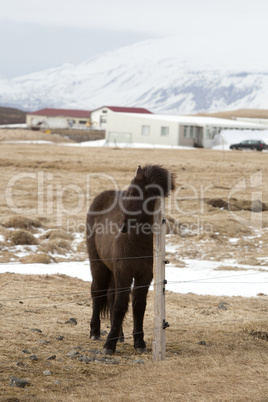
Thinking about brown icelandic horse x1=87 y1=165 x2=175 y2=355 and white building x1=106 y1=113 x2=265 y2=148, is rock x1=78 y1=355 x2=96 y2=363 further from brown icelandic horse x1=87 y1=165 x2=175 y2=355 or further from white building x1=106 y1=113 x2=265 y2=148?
white building x1=106 y1=113 x2=265 y2=148

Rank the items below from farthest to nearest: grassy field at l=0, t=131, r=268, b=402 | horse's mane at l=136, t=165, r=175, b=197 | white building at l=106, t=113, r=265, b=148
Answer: white building at l=106, t=113, r=265, b=148 → horse's mane at l=136, t=165, r=175, b=197 → grassy field at l=0, t=131, r=268, b=402

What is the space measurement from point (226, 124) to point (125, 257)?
58886 mm

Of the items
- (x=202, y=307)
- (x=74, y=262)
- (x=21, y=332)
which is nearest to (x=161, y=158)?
(x=74, y=262)

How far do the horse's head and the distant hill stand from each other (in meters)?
126

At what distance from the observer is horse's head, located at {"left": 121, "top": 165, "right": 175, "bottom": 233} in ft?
22.4

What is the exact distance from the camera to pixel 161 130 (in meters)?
60.8

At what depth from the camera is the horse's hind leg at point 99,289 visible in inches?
323

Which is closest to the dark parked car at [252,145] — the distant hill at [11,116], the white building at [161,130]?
the white building at [161,130]

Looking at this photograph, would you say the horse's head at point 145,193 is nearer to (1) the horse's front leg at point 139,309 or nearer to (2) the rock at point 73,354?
(1) the horse's front leg at point 139,309

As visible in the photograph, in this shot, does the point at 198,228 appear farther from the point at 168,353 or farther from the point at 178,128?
the point at 178,128

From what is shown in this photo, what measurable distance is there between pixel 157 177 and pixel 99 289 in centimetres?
206

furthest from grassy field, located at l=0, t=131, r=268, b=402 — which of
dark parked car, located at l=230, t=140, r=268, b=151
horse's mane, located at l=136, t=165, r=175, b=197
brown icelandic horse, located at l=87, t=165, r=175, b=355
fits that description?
dark parked car, located at l=230, t=140, r=268, b=151

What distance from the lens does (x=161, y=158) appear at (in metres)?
39.8

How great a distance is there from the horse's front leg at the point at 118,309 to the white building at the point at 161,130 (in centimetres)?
5190
